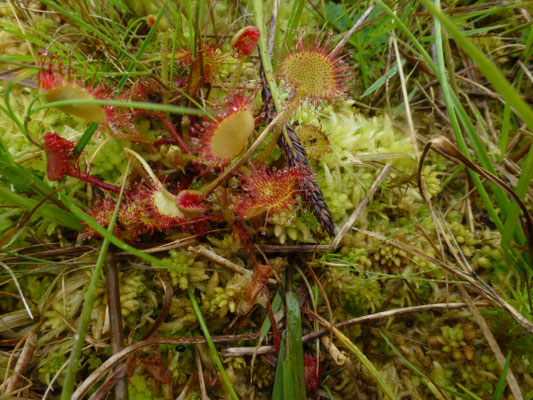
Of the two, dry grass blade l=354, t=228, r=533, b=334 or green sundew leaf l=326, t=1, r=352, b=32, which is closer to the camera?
dry grass blade l=354, t=228, r=533, b=334

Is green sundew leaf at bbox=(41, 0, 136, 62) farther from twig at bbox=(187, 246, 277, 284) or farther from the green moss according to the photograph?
the green moss

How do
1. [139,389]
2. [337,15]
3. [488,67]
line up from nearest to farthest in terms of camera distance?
[488,67] → [139,389] → [337,15]

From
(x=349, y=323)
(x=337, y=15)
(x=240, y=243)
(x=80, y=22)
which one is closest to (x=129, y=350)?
(x=240, y=243)

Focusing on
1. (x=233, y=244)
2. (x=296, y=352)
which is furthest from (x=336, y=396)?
(x=233, y=244)

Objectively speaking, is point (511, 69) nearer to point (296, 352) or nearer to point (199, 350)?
point (296, 352)

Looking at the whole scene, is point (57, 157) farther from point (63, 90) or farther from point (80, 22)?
point (80, 22)

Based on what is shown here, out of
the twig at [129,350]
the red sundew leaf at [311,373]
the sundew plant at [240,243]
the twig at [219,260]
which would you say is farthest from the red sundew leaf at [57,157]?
the red sundew leaf at [311,373]

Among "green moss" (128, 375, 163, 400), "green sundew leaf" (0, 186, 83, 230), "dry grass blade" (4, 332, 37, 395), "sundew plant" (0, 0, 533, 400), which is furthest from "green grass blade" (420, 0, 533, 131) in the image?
"dry grass blade" (4, 332, 37, 395)
